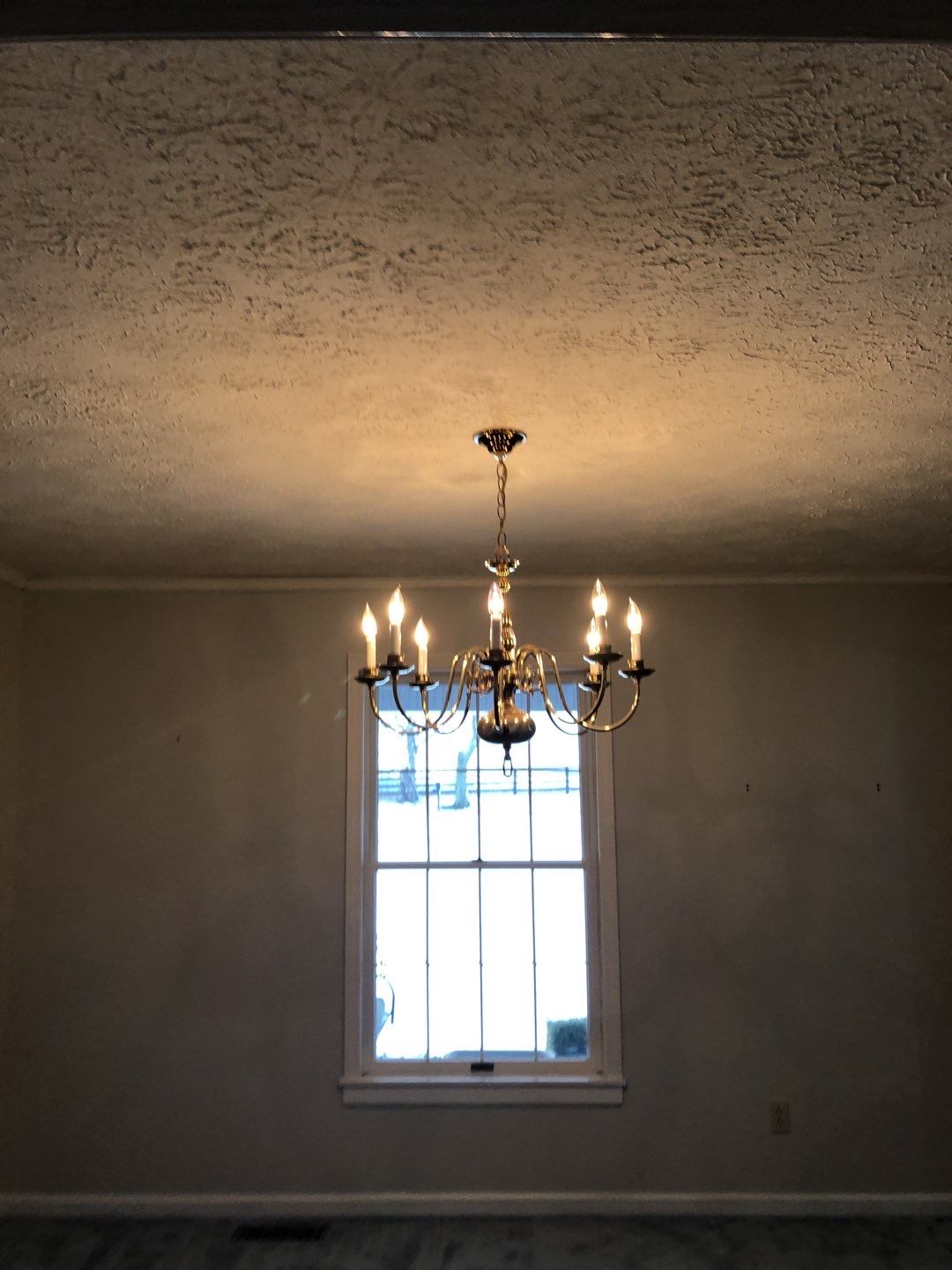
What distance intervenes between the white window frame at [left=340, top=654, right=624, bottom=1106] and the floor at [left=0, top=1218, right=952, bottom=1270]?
0.45 meters

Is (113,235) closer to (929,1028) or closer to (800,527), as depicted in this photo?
(800,527)

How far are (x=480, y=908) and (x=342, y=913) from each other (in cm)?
59

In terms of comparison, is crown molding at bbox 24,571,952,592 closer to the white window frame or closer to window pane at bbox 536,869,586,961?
the white window frame

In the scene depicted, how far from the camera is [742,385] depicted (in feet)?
7.77

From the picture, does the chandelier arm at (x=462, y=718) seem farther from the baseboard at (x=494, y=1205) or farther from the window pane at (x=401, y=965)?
A: the baseboard at (x=494, y=1205)

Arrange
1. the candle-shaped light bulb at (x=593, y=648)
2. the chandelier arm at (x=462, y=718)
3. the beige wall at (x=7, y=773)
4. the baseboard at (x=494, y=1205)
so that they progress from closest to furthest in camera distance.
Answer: the candle-shaped light bulb at (x=593, y=648) → the chandelier arm at (x=462, y=718) → the baseboard at (x=494, y=1205) → the beige wall at (x=7, y=773)

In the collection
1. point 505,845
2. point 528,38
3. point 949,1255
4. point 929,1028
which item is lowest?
point 949,1255

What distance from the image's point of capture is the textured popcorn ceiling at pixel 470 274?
1.36 meters

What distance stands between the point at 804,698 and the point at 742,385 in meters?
2.32

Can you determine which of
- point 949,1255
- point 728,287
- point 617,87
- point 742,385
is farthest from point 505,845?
point 617,87

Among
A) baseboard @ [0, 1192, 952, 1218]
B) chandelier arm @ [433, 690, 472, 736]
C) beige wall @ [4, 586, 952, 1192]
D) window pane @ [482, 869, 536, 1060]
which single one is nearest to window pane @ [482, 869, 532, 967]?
window pane @ [482, 869, 536, 1060]

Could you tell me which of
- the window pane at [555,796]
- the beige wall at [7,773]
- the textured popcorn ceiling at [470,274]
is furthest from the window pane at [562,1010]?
the beige wall at [7,773]

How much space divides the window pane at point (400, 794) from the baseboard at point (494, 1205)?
52.9 inches

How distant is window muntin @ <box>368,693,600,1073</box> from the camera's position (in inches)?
167
